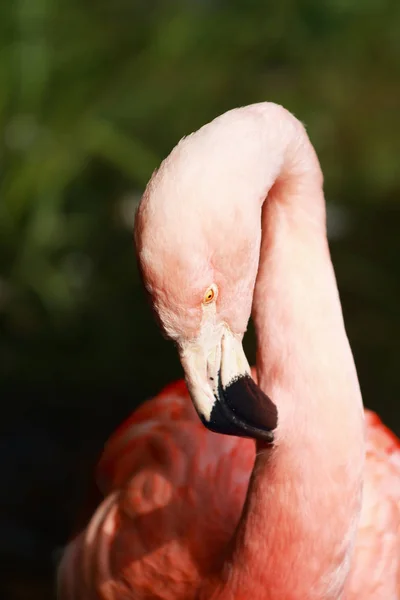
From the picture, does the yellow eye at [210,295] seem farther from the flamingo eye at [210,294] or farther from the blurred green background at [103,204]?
the blurred green background at [103,204]

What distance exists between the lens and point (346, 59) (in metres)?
6.19

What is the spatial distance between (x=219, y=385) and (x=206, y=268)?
273 millimetres

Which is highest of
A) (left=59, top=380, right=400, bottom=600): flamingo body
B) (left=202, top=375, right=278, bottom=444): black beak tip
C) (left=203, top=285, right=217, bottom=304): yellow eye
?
(left=203, top=285, right=217, bottom=304): yellow eye

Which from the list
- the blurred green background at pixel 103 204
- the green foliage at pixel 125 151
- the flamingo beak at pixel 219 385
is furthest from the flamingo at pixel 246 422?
the green foliage at pixel 125 151

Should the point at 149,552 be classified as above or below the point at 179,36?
below

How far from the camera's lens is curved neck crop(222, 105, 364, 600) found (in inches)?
80.3

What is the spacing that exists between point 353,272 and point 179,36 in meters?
1.65

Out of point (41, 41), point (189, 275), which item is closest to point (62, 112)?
point (41, 41)

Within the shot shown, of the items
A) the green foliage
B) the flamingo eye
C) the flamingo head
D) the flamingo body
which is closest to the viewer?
the flamingo head

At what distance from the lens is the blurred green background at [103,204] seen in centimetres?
407

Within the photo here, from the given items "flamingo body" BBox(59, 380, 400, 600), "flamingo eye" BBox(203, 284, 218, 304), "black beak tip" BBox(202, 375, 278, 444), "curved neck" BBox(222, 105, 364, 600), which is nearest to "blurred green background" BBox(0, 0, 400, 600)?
"flamingo body" BBox(59, 380, 400, 600)

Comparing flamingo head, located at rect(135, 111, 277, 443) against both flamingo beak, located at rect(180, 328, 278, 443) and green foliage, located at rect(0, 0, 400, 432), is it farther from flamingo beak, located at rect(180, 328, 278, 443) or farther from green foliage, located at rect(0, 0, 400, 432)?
green foliage, located at rect(0, 0, 400, 432)

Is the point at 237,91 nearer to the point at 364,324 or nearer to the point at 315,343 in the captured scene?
the point at 364,324

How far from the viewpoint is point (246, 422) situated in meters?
1.88
